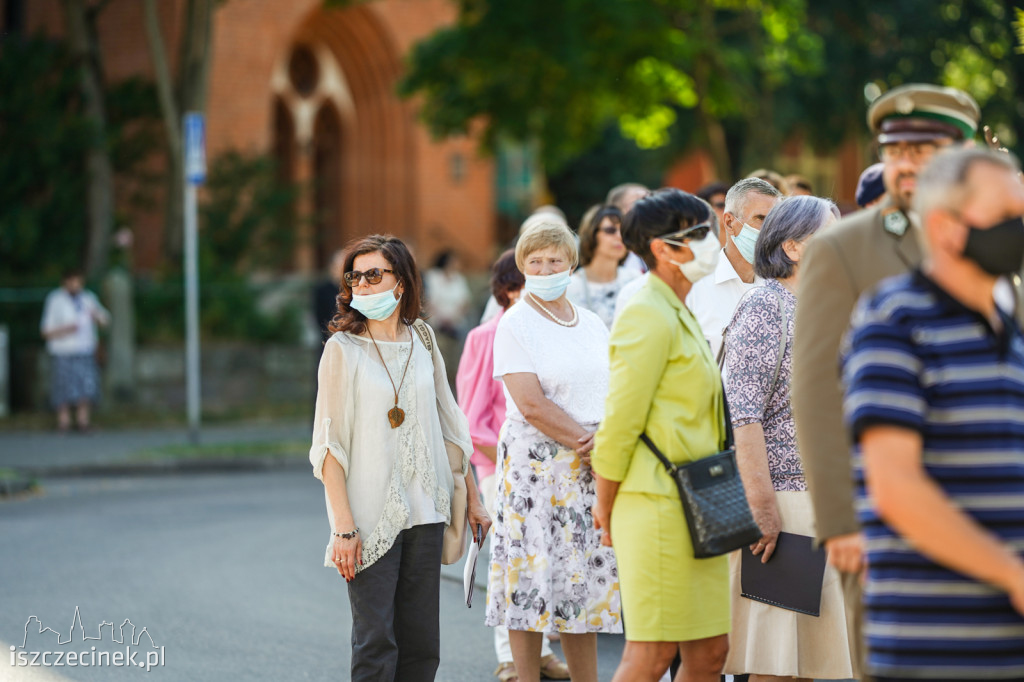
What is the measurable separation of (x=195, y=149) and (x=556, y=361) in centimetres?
1099

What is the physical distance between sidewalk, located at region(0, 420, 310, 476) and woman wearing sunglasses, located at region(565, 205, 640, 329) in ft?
26.1

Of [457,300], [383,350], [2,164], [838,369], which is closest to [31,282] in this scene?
[2,164]

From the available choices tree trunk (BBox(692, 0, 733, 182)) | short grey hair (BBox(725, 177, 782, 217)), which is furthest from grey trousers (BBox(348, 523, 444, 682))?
tree trunk (BBox(692, 0, 733, 182))

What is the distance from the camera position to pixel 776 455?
15.8ft

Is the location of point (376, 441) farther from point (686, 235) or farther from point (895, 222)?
point (895, 222)

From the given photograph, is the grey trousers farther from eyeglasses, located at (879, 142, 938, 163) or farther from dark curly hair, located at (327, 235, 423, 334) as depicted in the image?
eyeglasses, located at (879, 142, 938, 163)

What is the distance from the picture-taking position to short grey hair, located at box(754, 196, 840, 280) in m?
4.77

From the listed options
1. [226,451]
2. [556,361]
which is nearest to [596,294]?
[556,361]

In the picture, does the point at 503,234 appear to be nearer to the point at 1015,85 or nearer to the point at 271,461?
the point at 1015,85

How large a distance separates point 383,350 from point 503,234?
1053 inches

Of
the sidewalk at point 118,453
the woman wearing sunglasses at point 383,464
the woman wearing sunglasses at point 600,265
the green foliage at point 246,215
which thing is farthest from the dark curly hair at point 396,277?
the green foliage at point 246,215

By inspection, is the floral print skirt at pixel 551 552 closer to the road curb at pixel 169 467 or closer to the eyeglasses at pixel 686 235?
the eyeglasses at pixel 686 235

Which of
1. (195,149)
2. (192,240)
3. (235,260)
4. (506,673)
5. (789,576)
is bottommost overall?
(506,673)

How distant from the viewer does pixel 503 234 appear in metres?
31.6
